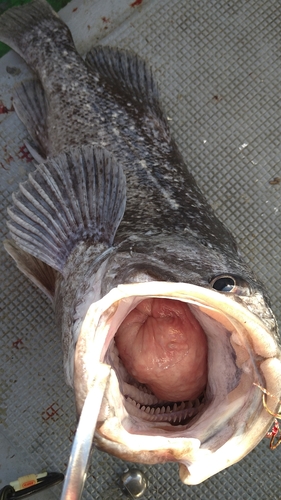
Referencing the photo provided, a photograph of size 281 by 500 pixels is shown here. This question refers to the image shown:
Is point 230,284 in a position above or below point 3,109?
below

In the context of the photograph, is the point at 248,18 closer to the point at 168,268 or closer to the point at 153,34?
the point at 153,34

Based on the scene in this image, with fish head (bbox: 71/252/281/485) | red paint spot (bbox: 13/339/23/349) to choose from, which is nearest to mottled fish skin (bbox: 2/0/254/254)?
fish head (bbox: 71/252/281/485)

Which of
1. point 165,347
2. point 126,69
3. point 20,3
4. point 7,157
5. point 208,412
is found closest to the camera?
point 208,412

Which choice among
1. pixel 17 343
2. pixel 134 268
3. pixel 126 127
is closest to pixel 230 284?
pixel 134 268

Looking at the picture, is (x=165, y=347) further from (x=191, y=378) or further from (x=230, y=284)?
(x=230, y=284)

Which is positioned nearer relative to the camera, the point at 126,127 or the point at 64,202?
the point at 64,202

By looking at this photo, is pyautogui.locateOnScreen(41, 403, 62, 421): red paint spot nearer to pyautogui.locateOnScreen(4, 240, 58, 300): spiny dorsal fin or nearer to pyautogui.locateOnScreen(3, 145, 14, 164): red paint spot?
pyautogui.locateOnScreen(4, 240, 58, 300): spiny dorsal fin

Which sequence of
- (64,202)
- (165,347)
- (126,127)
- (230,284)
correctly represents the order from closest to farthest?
(230,284) < (165,347) < (64,202) < (126,127)

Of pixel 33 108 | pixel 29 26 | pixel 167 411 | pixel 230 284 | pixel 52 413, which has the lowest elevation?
pixel 52 413
